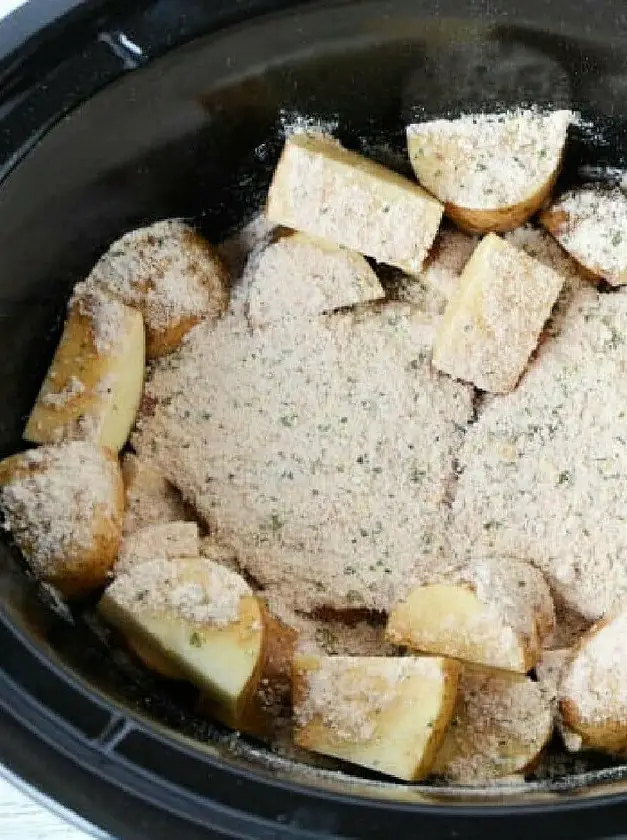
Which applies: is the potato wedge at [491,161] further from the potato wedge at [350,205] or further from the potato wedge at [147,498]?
the potato wedge at [147,498]

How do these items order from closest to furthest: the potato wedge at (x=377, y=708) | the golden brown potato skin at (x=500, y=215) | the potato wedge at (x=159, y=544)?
the potato wedge at (x=377, y=708) → the potato wedge at (x=159, y=544) → the golden brown potato skin at (x=500, y=215)

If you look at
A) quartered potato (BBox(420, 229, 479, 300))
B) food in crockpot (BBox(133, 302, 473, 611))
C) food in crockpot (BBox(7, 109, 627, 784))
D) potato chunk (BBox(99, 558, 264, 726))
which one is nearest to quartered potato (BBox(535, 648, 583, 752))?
food in crockpot (BBox(7, 109, 627, 784))

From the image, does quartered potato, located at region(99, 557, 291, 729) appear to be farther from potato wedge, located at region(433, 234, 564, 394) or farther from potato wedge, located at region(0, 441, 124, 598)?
potato wedge, located at region(433, 234, 564, 394)

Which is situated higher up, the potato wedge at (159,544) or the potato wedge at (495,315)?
the potato wedge at (159,544)

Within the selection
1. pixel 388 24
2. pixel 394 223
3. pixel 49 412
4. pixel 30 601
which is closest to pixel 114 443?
pixel 49 412

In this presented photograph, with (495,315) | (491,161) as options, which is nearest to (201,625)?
(495,315)

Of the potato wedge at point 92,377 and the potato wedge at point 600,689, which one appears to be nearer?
the potato wedge at point 600,689

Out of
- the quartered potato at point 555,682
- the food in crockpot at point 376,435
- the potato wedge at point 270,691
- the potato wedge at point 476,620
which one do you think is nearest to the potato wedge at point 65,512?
the food in crockpot at point 376,435
